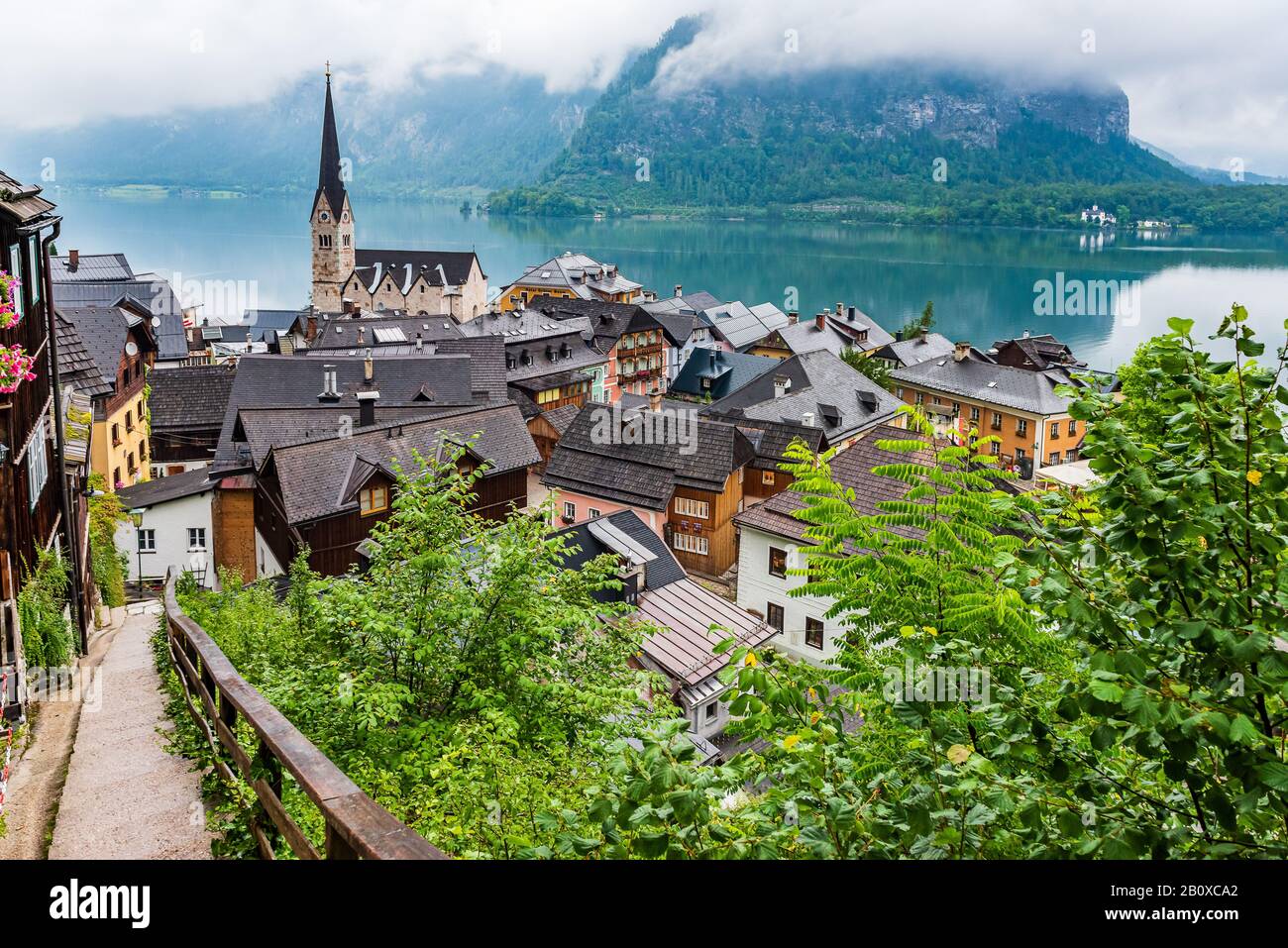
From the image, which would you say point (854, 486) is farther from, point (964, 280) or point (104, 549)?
point (964, 280)

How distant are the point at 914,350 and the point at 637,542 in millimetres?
56488

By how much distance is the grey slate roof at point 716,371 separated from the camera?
77.9 metres

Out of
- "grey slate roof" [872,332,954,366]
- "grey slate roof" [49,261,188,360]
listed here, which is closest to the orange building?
"grey slate roof" [872,332,954,366]

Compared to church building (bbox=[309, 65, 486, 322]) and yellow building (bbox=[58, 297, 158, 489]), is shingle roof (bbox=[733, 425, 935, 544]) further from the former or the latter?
church building (bbox=[309, 65, 486, 322])

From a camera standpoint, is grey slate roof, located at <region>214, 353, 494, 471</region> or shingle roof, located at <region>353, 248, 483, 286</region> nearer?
grey slate roof, located at <region>214, 353, 494, 471</region>

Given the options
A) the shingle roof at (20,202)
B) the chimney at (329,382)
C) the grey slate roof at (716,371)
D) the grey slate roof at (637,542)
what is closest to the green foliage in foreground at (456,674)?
the shingle roof at (20,202)

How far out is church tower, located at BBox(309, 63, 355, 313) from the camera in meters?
124

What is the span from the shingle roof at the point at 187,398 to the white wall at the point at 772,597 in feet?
92.1

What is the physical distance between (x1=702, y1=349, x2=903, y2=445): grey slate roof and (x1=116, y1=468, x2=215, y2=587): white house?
26580mm

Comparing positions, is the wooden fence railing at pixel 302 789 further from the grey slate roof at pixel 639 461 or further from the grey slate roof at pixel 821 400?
the grey slate roof at pixel 821 400

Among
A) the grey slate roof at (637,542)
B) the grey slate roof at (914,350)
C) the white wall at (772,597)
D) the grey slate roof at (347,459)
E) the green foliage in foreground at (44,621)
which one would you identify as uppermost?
the grey slate roof at (914,350)

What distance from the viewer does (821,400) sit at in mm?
55812

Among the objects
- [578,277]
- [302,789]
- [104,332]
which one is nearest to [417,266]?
[578,277]
